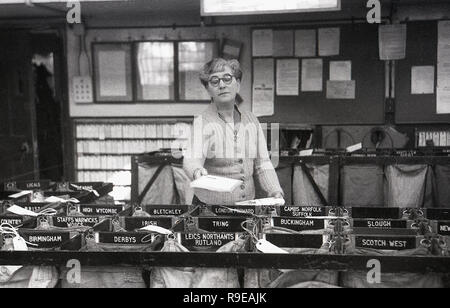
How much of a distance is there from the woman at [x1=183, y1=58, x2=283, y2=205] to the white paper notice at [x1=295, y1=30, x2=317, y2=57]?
279 cm

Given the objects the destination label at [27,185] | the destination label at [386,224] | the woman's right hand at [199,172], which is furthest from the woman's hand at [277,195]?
the destination label at [27,185]

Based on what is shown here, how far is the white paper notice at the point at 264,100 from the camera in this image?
5.75 meters

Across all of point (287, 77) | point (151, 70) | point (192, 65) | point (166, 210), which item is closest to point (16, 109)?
point (151, 70)

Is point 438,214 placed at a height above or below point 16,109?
below

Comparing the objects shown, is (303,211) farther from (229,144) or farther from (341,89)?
(341,89)

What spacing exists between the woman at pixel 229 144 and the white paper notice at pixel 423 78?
3.08 m

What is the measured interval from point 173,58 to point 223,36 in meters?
0.61

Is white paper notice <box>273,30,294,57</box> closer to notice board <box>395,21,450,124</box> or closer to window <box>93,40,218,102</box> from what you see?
window <box>93,40,218,102</box>

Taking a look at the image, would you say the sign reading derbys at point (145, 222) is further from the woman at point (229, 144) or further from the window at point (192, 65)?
the window at point (192, 65)

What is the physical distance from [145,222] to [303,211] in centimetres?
72

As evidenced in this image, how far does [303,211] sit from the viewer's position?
2.39m

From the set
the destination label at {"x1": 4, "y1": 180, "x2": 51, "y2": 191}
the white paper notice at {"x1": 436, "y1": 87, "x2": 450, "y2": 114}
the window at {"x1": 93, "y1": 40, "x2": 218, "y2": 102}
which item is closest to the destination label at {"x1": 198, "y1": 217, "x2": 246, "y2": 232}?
the destination label at {"x1": 4, "y1": 180, "x2": 51, "y2": 191}

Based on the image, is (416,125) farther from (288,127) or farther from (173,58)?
(173,58)
